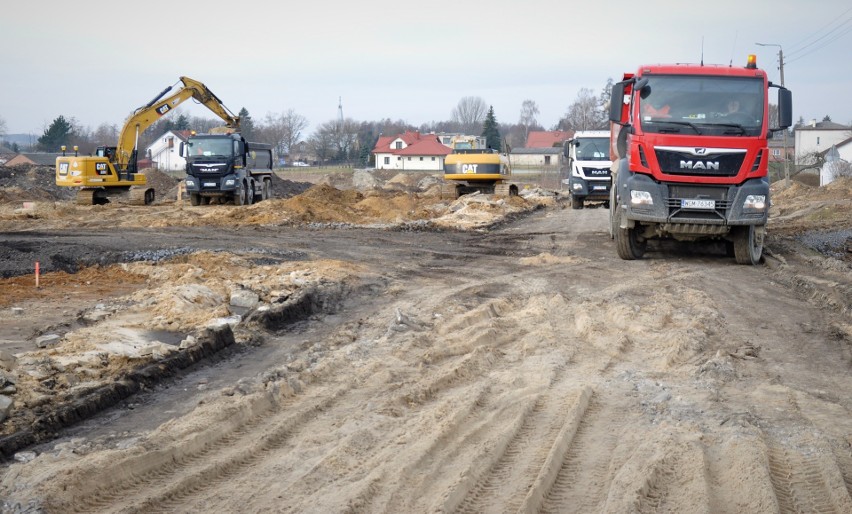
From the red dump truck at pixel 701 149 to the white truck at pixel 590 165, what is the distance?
1502cm

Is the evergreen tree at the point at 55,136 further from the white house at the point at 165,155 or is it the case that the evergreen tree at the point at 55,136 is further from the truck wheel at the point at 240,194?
the truck wheel at the point at 240,194

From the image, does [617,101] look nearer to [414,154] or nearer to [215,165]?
[215,165]

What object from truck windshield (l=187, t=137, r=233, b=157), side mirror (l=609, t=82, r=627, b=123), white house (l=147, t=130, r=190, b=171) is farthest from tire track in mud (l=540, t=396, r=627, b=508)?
white house (l=147, t=130, r=190, b=171)

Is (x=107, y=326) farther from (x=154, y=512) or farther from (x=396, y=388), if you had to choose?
(x=154, y=512)

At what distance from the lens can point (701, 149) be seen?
504 inches

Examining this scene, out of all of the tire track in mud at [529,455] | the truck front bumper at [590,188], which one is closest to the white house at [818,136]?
the truck front bumper at [590,188]

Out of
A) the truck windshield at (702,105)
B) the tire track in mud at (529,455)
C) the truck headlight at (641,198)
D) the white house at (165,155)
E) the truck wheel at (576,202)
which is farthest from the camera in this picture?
the white house at (165,155)

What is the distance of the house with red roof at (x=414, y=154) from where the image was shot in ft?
303

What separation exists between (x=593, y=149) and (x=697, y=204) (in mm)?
16039

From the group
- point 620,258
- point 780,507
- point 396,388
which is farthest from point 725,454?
point 620,258

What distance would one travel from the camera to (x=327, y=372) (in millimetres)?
7141

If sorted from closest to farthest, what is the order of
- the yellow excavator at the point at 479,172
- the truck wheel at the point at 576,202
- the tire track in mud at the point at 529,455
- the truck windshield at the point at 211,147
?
the tire track in mud at the point at 529,455
the truck windshield at the point at 211,147
the truck wheel at the point at 576,202
the yellow excavator at the point at 479,172

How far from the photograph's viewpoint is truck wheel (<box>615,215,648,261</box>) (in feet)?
46.8

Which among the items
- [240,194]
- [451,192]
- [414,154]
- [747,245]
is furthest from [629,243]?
[414,154]
